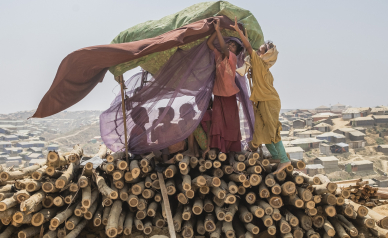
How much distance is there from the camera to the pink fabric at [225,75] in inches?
169

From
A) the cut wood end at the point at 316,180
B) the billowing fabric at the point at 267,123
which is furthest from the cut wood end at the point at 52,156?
the cut wood end at the point at 316,180

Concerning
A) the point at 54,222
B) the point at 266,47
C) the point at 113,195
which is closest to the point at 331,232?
the point at 266,47

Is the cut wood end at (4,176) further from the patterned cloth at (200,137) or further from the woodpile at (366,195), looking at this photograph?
the woodpile at (366,195)

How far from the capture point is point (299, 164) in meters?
4.10

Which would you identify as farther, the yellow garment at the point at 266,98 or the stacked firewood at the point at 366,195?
the stacked firewood at the point at 366,195

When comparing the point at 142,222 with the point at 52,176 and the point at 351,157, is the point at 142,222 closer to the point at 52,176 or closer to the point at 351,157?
the point at 52,176

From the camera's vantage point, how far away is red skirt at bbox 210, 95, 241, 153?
4.35m

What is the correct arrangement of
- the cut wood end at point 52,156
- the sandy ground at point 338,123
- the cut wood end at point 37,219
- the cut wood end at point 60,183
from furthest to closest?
the sandy ground at point 338,123, the cut wood end at point 52,156, the cut wood end at point 60,183, the cut wood end at point 37,219

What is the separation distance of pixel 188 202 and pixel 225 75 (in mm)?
1961

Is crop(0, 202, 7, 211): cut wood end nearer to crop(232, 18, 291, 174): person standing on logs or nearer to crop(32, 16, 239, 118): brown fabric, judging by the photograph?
crop(32, 16, 239, 118): brown fabric

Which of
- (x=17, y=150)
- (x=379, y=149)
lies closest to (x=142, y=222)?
(x=379, y=149)

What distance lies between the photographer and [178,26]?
177 inches

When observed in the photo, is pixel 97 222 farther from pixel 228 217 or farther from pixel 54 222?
pixel 228 217

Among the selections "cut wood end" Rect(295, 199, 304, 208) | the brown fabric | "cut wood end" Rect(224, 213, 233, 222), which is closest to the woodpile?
"cut wood end" Rect(295, 199, 304, 208)
